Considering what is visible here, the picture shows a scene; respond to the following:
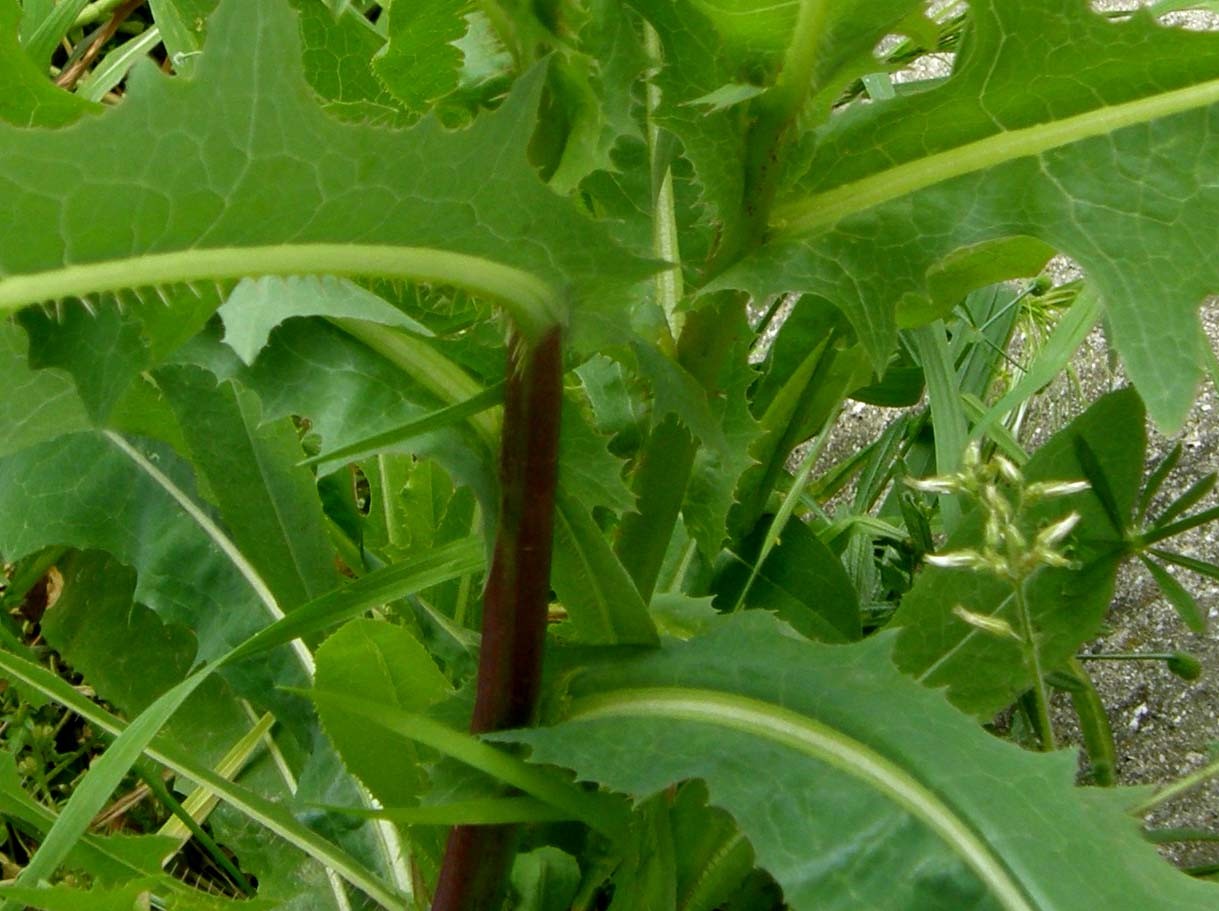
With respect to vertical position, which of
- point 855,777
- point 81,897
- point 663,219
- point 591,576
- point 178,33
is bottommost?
point 81,897

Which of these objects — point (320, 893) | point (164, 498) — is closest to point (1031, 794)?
point (320, 893)

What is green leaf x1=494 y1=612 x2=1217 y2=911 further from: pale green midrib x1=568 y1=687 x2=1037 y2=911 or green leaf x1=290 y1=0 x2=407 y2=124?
green leaf x1=290 y1=0 x2=407 y2=124

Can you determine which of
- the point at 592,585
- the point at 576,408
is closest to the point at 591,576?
the point at 592,585

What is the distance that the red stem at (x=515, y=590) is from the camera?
0.70m

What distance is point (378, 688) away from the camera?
836 mm

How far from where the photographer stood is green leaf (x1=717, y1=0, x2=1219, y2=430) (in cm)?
72

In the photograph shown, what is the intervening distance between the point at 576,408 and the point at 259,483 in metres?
0.34

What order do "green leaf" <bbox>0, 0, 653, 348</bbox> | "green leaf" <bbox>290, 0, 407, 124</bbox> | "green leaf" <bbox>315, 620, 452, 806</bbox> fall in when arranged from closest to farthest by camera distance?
"green leaf" <bbox>0, 0, 653, 348</bbox>
"green leaf" <bbox>315, 620, 452, 806</bbox>
"green leaf" <bbox>290, 0, 407, 124</bbox>

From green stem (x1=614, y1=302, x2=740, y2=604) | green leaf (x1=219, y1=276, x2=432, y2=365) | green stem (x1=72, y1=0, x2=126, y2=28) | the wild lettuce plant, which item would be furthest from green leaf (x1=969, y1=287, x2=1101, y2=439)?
green stem (x1=72, y1=0, x2=126, y2=28)

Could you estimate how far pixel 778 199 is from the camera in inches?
30.8

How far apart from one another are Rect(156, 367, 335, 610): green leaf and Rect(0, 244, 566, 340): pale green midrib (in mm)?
364

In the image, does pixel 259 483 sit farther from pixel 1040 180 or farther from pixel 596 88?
pixel 1040 180

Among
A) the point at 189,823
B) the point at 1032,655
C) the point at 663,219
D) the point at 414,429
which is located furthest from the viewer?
the point at 189,823

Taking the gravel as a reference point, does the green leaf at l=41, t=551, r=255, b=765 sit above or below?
below
